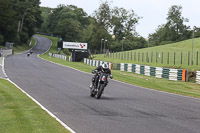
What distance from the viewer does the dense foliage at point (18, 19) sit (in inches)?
3769

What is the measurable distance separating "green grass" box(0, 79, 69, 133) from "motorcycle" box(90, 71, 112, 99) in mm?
3519

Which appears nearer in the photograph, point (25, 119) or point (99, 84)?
point (25, 119)

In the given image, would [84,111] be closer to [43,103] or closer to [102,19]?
[43,103]

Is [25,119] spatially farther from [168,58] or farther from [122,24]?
[122,24]

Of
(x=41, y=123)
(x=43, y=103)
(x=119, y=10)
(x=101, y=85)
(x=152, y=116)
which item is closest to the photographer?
(x=41, y=123)

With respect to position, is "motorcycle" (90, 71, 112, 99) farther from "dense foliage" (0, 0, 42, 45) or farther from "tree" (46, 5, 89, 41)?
"tree" (46, 5, 89, 41)

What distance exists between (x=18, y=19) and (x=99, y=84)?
104982 mm

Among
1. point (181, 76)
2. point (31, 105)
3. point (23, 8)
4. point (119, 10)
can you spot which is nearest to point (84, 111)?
point (31, 105)

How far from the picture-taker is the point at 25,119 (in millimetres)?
9086

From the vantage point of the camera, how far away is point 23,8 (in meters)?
119

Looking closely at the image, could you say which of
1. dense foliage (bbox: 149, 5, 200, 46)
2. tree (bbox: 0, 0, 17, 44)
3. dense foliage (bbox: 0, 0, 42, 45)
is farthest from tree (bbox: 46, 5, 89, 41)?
tree (bbox: 0, 0, 17, 44)

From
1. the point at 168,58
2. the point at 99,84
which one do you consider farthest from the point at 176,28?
the point at 99,84

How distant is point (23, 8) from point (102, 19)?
25952 millimetres

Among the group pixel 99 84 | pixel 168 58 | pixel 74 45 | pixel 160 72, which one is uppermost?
pixel 74 45
